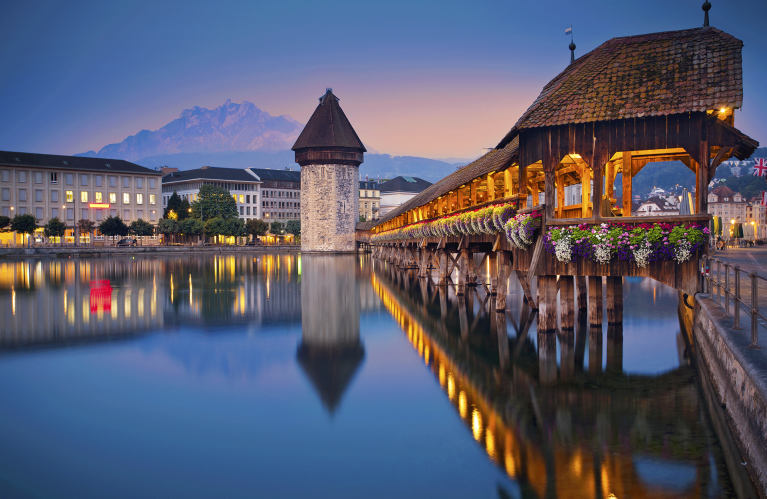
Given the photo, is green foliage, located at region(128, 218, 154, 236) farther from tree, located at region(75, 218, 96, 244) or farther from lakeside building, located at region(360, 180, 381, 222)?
lakeside building, located at region(360, 180, 381, 222)

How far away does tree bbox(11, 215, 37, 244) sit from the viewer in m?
77.2

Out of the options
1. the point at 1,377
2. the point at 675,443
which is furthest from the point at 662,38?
the point at 1,377

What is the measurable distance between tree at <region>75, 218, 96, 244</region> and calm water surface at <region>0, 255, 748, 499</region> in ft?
249

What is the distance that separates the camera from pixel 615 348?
1193cm

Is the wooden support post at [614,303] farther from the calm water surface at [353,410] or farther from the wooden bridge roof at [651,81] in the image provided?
the wooden bridge roof at [651,81]

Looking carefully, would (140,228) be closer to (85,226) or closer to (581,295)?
(85,226)

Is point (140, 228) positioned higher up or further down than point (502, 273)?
higher up

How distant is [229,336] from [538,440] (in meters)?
9.34

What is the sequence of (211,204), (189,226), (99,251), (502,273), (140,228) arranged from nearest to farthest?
(502,273), (99,251), (140,228), (189,226), (211,204)

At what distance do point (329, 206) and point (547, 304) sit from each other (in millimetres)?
59452

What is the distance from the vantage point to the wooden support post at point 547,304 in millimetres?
12406

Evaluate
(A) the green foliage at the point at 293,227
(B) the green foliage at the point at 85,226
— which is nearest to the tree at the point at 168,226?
(B) the green foliage at the point at 85,226

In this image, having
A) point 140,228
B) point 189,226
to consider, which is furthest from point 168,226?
point 140,228

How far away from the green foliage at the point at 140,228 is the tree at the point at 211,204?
8.47 m
